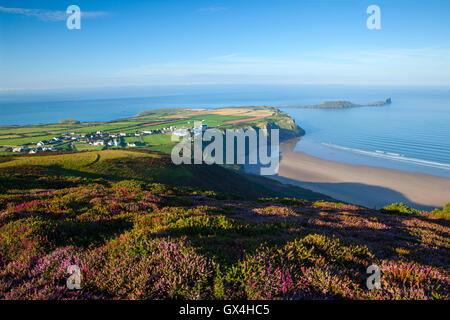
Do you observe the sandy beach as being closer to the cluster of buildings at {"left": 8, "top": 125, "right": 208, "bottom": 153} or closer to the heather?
the heather

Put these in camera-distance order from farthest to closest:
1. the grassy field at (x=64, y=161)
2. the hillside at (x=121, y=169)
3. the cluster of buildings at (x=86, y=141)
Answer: the cluster of buildings at (x=86, y=141)
the grassy field at (x=64, y=161)
the hillside at (x=121, y=169)

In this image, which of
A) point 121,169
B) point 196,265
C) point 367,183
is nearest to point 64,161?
point 121,169

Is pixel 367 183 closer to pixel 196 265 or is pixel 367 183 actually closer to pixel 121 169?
pixel 121 169

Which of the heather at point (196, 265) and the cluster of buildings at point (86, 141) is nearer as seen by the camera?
the heather at point (196, 265)

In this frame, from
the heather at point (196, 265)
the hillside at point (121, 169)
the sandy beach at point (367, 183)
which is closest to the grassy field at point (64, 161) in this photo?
the hillside at point (121, 169)

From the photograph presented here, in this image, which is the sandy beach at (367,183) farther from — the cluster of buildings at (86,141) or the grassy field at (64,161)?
the cluster of buildings at (86,141)

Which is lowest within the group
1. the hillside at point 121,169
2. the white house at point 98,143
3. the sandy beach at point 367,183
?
the sandy beach at point 367,183

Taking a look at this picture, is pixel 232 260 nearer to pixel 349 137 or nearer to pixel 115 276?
pixel 115 276

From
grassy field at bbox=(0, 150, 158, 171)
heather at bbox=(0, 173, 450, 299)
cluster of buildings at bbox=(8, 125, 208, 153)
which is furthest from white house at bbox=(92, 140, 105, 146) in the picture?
heather at bbox=(0, 173, 450, 299)

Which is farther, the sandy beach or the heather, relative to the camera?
the sandy beach
